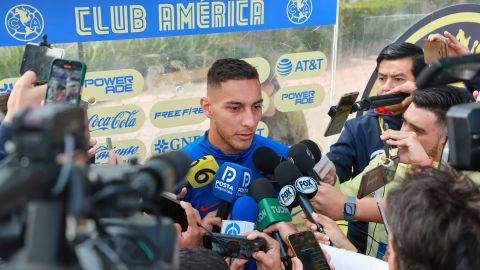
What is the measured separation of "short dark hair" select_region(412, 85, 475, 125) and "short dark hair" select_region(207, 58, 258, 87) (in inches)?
32.8

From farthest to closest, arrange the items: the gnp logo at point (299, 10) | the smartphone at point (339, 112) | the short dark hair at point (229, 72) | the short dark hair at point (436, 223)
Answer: the gnp logo at point (299, 10), the smartphone at point (339, 112), the short dark hair at point (229, 72), the short dark hair at point (436, 223)

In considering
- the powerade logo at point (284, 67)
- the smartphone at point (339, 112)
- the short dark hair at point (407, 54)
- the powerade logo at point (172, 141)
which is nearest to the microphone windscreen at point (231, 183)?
the smartphone at point (339, 112)

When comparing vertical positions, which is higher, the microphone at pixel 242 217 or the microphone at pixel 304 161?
the microphone at pixel 304 161

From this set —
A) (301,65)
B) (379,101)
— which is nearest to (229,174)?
(379,101)

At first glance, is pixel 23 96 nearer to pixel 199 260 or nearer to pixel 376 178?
pixel 199 260

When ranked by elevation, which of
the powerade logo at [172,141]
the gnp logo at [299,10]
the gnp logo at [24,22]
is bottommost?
the powerade logo at [172,141]

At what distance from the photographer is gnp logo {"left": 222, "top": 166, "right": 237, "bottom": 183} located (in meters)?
2.24

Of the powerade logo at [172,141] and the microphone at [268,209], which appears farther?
the powerade logo at [172,141]

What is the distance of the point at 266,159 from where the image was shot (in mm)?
2461

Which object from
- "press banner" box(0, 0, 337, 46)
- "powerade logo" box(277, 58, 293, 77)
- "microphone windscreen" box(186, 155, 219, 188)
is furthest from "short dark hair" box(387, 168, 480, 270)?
"powerade logo" box(277, 58, 293, 77)

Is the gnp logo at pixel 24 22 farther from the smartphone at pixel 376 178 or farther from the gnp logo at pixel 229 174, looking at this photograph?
the smartphone at pixel 376 178

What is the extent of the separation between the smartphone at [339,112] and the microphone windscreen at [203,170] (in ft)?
2.38

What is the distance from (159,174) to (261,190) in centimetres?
140

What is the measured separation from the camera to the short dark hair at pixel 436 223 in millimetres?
1231
